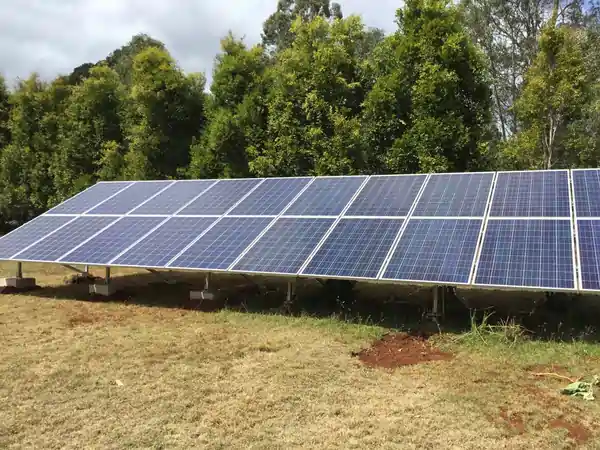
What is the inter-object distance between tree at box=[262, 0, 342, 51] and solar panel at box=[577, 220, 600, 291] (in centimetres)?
4307

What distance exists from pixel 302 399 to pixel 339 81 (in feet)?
43.1

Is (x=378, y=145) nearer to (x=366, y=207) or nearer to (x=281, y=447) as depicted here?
(x=366, y=207)

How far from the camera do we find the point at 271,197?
13773 mm

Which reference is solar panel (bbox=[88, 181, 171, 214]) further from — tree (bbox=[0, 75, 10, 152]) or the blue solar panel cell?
tree (bbox=[0, 75, 10, 152])

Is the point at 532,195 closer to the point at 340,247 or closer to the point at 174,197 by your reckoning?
the point at 340,247

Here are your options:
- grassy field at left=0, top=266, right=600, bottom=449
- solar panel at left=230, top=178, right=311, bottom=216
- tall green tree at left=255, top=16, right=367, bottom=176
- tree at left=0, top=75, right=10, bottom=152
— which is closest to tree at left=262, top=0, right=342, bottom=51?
tree at left=0, top=75, right=10, bottom=152

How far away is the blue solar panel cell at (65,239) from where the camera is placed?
507 inches

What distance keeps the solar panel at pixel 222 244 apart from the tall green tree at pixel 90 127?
13.4 metres

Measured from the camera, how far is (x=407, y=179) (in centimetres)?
1312

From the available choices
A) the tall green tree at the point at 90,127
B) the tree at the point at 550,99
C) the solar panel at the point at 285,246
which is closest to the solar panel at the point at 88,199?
the solar panel at the point at 285,246

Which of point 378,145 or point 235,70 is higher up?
point 235,70

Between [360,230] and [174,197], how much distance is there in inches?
255

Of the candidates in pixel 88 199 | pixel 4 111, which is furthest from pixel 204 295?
pixel 4 111

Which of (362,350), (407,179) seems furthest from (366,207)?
(362,350)
